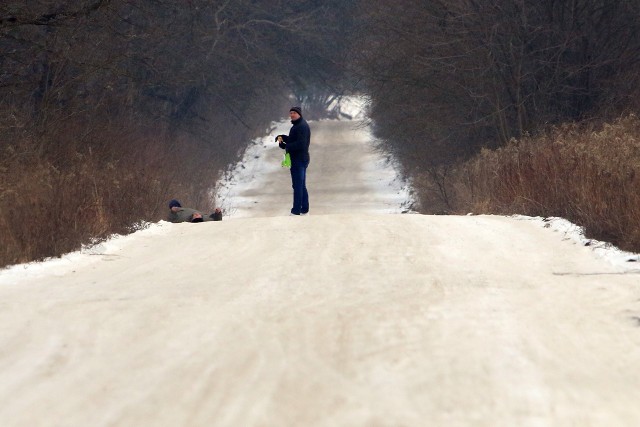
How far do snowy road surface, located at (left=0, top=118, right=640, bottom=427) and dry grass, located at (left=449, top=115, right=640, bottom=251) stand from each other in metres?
0.53

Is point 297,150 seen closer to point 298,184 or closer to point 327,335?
point 298,184

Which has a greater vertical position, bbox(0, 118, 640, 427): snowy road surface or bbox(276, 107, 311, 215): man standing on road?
bbox(276, 107, 311, 215): man standing on road

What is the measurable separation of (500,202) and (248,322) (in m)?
9.44

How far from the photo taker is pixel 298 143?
663 inches

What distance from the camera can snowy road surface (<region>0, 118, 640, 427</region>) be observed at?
463cm

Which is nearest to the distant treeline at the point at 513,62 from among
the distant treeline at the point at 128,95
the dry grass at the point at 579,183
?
the distant treeline at the point at 128,95

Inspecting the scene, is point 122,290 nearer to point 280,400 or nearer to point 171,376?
point 171,376

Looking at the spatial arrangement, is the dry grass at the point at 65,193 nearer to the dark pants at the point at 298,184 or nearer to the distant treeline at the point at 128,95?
the distant treeline at the point at 128,95

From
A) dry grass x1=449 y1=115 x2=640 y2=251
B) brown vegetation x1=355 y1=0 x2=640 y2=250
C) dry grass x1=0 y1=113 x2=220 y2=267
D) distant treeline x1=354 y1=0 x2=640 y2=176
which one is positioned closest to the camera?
dry grass x1=0 y1=113 x2=220 y2=267

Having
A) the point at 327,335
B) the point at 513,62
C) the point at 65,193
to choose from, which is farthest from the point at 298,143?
the point at 327,335

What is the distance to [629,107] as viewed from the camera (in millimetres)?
22219

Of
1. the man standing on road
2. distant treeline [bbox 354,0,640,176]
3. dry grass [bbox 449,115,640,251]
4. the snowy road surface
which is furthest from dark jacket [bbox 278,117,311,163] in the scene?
distant treeline [bbox 354,0,640,176]

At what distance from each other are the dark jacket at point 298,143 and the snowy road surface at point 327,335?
20.4 feet

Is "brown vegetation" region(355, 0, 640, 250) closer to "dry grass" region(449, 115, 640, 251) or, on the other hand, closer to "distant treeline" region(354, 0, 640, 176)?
"distant treeline" region(354, 0, 640, 176)
